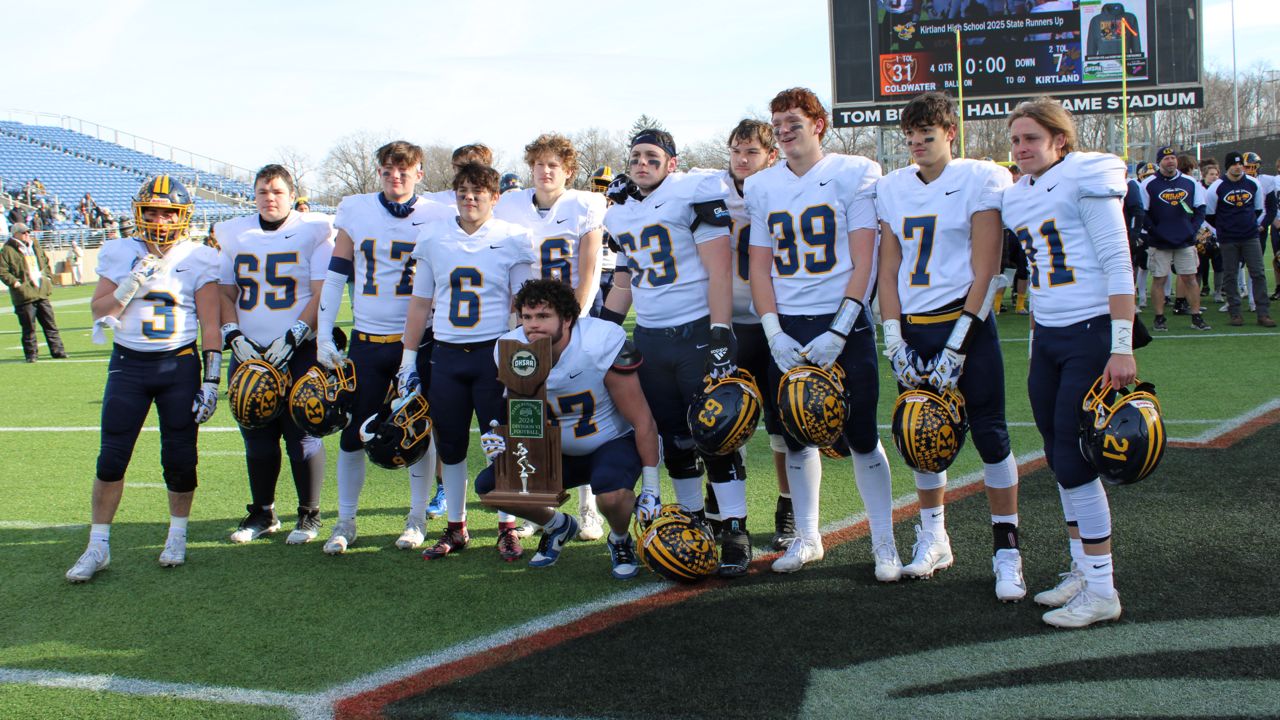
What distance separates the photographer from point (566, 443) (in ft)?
15.0

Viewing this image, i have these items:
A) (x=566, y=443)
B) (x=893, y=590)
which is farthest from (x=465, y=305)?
(x=893, y=590)

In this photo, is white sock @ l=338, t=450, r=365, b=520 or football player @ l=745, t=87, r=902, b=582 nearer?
A: football player @ l=745, t=87, r=902, b=582

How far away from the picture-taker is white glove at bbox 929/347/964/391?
3.91 meters

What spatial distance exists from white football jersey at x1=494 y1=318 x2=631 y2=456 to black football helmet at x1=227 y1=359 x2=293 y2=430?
1.16 metres

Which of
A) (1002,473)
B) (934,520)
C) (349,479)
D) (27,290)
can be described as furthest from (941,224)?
(27,290)

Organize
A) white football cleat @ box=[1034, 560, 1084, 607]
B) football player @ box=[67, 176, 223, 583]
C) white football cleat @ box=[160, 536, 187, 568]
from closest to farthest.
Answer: white football cleat @ box=[1034, 560, 1084, 607]
football player @ box=[67, 176, 223, 583]
white football cleat @ box=[160, 536, 187, 568]

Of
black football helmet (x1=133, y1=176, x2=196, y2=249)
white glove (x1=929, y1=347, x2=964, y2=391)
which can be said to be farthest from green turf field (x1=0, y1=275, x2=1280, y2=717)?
black football helmet (x1=133, y1=176, x2=196, y2=249)

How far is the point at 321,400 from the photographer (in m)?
4.79

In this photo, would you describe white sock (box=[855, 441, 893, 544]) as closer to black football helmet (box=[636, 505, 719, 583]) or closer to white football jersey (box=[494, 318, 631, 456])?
black football helmet (box=[636, 505, 719, 583])

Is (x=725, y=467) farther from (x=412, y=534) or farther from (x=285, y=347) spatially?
(x=285, y=347)

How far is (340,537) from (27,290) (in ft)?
32.6

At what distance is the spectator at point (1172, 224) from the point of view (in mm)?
10492

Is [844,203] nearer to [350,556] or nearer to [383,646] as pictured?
[383,646]

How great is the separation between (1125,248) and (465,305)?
283 centimetres
